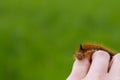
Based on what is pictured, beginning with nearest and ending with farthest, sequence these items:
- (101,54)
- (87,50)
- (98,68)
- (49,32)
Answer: (98,68)
(101,54)
(87,50)
(49,32)

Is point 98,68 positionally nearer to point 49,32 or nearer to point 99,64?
point 99,64

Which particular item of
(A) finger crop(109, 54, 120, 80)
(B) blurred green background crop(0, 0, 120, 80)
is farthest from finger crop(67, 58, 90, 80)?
(B) blurred green background crop(0, 0, 120, 80)

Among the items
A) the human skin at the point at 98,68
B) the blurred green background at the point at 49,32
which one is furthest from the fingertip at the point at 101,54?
the blurred green background at the point at 49,32

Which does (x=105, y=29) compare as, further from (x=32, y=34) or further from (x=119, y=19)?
(x=32, y=34)

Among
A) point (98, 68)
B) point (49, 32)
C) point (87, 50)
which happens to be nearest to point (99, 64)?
point (98, 68)

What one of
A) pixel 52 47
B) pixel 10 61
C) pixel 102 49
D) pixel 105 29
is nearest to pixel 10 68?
pixel 10 61

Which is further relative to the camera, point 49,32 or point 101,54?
point 49,32

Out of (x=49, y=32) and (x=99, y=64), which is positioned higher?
(x=99, y=64)
